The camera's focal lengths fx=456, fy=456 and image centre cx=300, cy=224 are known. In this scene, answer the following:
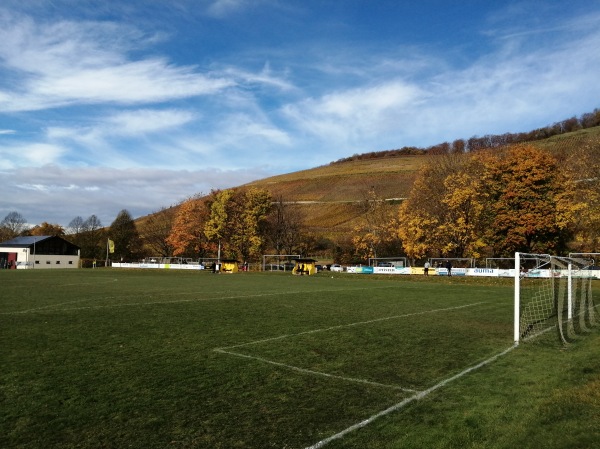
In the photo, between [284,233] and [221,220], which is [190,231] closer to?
[221,220]

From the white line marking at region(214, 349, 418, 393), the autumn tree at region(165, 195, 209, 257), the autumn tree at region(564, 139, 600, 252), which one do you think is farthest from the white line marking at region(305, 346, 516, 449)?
the autumn tree at region(165, 195, 209, 257)

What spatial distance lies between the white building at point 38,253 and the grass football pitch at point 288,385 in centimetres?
7674

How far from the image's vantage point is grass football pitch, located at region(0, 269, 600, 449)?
16.5ft

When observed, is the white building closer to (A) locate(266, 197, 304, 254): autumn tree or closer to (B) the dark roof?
(B) the dark roof

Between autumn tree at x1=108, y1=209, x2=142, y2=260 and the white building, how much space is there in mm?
8755

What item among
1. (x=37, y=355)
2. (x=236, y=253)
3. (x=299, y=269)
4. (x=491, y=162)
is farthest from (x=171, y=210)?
(x=37, y=355)

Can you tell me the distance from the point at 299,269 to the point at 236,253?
2036cm

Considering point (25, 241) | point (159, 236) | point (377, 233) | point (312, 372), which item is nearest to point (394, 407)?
point (312, 372)

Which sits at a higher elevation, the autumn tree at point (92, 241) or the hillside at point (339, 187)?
the hillside at point (339, 187)

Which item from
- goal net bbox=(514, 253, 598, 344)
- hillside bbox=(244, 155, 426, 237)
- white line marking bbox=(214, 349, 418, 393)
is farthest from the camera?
hillside bbox=(244, 155, 426, 237)

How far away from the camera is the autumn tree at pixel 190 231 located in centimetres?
7175

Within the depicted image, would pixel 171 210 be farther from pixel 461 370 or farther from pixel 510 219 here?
A: pixel 461 370

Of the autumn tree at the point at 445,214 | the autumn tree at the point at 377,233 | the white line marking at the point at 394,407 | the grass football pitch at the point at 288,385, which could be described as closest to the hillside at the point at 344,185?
the autumn tree at the point at 377,233

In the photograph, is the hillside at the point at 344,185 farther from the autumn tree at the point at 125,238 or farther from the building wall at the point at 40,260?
the building wall at the point at 40,260
